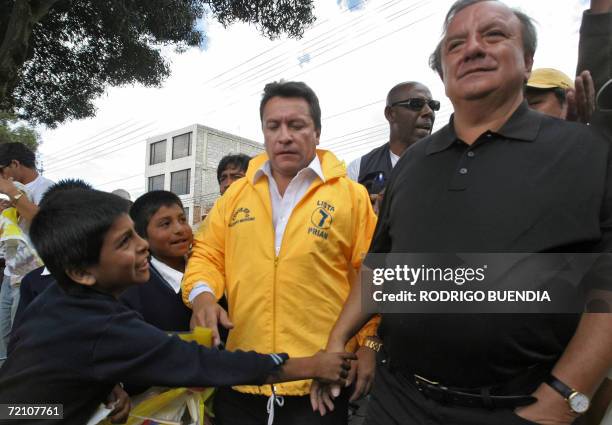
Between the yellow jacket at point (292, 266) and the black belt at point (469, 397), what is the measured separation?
508mm

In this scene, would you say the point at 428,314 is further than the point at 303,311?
No

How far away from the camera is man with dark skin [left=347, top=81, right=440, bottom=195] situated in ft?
11.2

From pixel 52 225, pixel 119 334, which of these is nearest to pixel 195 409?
pixel 119 334

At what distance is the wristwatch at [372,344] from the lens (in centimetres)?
179

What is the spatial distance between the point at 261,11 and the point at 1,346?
796 cm

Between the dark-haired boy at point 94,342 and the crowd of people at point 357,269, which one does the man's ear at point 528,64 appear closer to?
the crowd of people at point 357,269

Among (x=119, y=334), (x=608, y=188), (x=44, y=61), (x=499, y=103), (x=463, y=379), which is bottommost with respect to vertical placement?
(x=463, y=379)

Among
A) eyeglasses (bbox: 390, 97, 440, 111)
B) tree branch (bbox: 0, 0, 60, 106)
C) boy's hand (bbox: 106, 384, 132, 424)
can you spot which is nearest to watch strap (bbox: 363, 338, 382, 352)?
boy's hand (bbox: 106, 384, 132, 424)

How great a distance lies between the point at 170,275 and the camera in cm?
243

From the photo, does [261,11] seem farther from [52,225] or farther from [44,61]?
[52,225]

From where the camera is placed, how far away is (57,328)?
5.08 feet

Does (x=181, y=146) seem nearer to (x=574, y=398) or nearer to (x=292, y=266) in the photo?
(x=292, y=266)

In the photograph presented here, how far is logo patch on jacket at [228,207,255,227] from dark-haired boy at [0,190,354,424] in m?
0.42

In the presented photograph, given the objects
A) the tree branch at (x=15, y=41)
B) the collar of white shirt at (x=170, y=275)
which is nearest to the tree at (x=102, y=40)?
the tree branch at (x=15, y=41)
